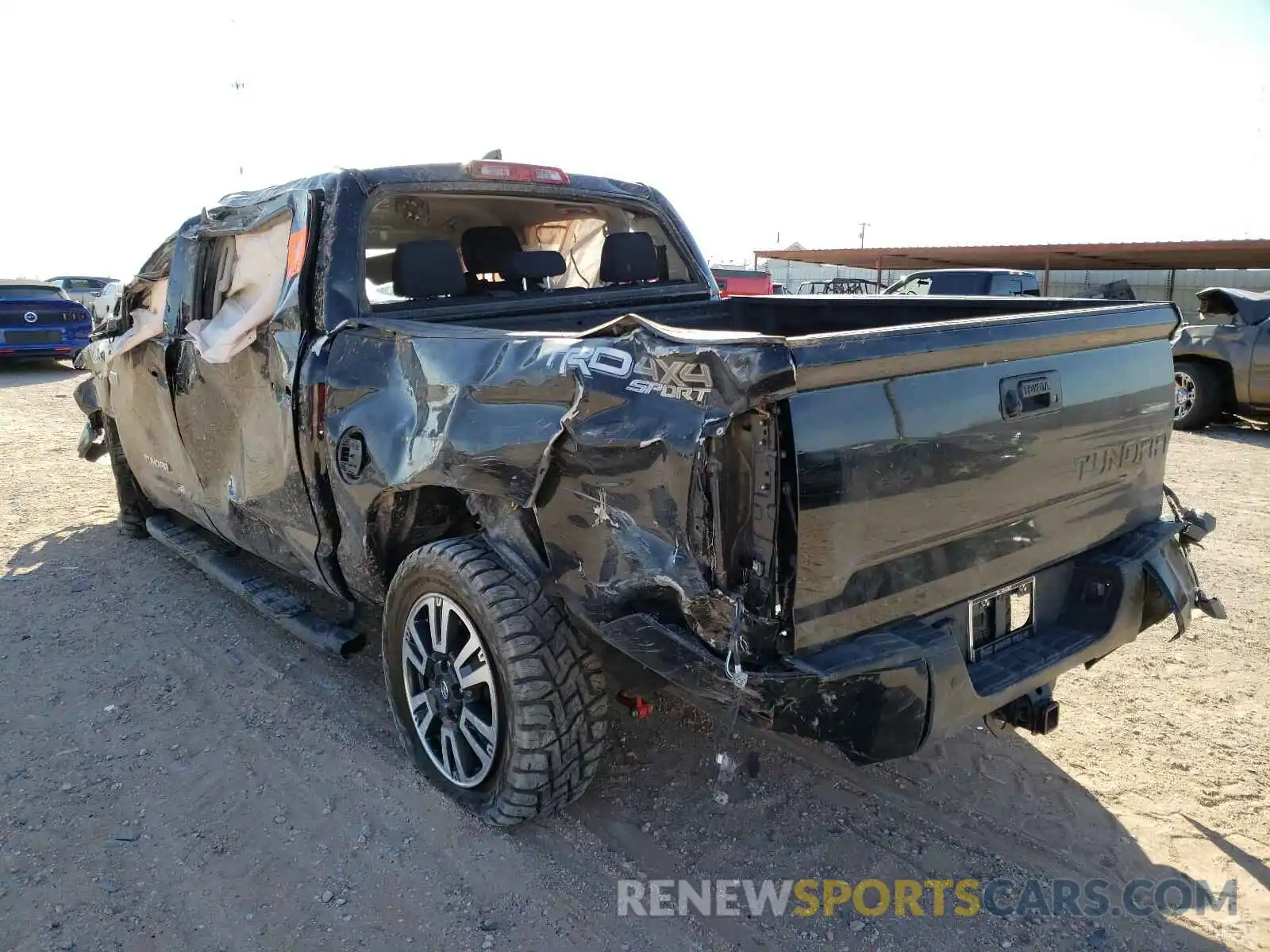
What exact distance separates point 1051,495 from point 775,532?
3.62ft

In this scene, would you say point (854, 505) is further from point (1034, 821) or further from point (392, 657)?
point (392, 657)

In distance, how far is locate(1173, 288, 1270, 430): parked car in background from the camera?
919 centimetres

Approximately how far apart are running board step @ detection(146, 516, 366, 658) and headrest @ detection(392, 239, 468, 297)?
4.72 ft

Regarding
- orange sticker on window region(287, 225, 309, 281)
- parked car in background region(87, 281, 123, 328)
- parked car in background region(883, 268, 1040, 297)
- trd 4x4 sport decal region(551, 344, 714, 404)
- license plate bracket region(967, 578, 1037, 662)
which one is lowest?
license plate bracket region(967, 578, 1037, 662)

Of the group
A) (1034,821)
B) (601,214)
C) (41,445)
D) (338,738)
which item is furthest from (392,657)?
(41,445)

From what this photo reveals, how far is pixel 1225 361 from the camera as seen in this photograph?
9.43 meters

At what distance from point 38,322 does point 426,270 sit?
15073 millimetres

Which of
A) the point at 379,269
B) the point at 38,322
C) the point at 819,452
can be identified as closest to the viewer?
the point at 819,452

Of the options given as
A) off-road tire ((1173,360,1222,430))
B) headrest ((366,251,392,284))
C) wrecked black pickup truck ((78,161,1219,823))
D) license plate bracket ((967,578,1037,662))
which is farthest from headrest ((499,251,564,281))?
off-road tire ((1173,360,1222,430))

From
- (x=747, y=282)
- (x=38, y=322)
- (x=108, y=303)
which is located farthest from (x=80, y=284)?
(x=108, y=303)

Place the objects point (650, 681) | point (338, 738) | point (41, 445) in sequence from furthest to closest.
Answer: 1. point (41, 445)
2. point (338, 738)
3. point (650, 681)

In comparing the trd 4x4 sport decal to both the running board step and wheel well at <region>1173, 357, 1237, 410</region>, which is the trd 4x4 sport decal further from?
wheel well at <region>1173, 357, 1237, 410</region>

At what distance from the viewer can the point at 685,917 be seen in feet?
8.29

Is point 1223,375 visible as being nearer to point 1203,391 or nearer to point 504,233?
point 1203,391
